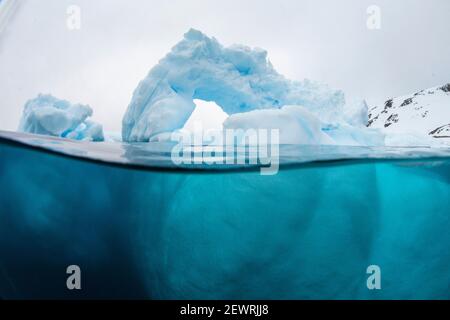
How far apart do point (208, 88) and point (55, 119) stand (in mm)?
4138

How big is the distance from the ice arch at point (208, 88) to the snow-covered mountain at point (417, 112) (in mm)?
16924

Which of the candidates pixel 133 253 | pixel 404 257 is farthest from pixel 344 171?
pixel 133 253

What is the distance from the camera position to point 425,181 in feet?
12.6

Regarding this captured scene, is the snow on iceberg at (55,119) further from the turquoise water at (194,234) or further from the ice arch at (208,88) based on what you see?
the turquoise water at (194,234)

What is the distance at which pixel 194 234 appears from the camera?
2850mm

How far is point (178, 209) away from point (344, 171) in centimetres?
188

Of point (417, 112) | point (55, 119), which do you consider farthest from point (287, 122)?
point (417, 112)

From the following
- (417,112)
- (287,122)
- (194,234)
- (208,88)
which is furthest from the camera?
(417,112)

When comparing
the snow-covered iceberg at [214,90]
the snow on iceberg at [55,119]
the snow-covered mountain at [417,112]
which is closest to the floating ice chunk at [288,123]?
the snow-covered iceberg at [214,90]

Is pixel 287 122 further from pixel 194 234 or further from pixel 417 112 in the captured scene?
pixel 417 112

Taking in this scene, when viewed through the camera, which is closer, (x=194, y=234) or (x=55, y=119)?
(x=194, y=234)

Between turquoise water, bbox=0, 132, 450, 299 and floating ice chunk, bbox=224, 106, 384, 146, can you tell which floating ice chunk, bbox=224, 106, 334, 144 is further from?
turquoise water, bbox=0, 132, 450, 299

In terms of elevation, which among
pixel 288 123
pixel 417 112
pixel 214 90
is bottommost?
pixel 288 123
